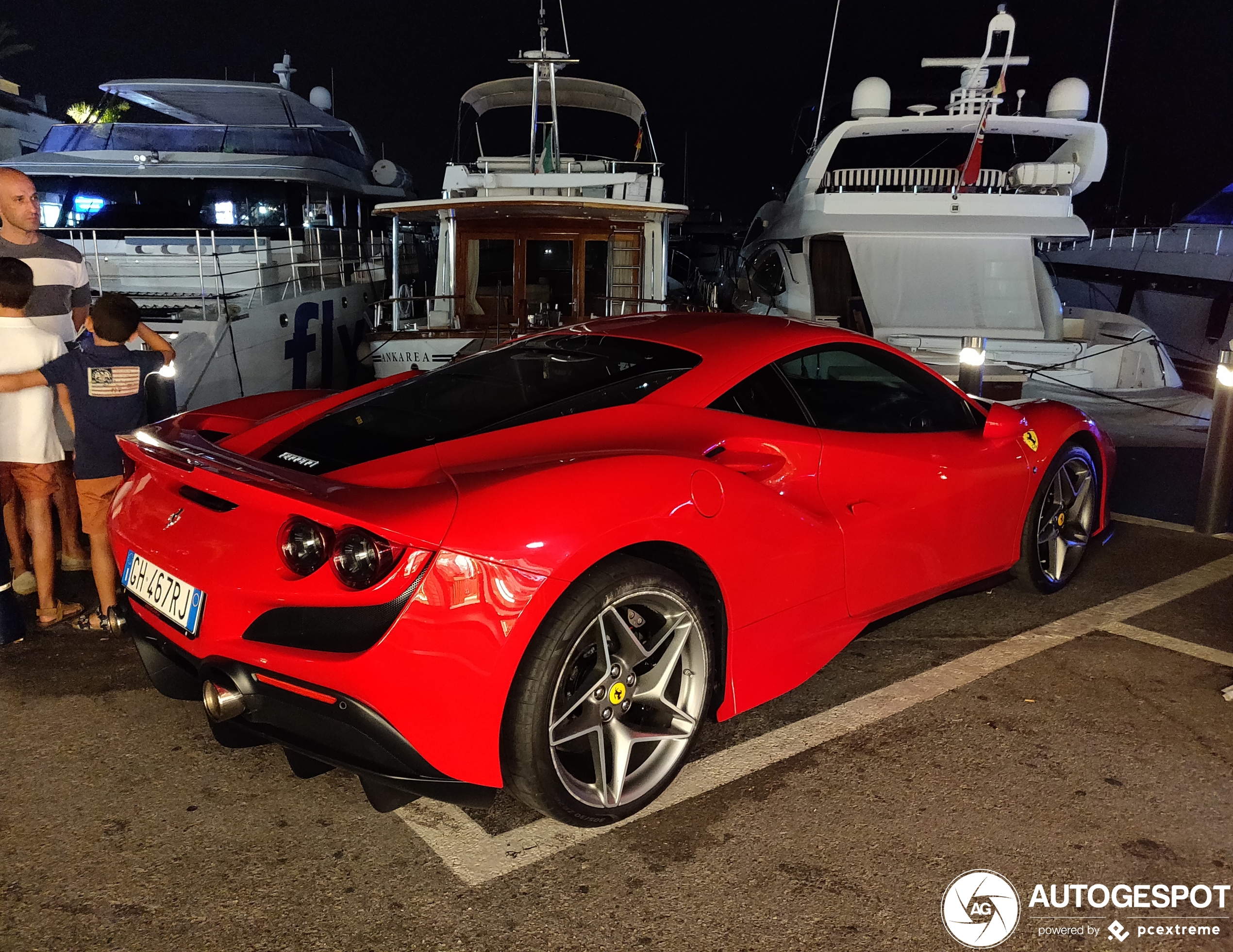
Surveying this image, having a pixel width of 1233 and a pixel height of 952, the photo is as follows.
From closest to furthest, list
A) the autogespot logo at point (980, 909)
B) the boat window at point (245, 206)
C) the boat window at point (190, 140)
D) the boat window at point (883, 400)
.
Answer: the autogespot logo at point (980, 909), the boat window at point (883, 400), the boat window at point (245, 206), the boat window at point (190, 140)

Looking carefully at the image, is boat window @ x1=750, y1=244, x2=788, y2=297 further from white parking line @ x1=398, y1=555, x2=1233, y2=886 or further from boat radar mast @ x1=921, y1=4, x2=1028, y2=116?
white parking line @ x1=398, y1=555, x2=1233, y2=886

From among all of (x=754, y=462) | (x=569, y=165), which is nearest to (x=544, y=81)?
(x=569, y=165)

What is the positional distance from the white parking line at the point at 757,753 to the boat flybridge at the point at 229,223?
522 centimetres

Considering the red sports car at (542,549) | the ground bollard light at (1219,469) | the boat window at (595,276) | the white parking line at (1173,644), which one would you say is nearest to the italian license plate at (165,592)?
the red sports car at (542,549)

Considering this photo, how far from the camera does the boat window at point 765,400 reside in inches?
113

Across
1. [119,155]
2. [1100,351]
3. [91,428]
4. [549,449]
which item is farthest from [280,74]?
[549,449]

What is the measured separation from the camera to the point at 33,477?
12.2ft

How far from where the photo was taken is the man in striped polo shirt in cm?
409

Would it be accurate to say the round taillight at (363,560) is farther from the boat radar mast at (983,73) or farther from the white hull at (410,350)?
the boat radar mast at (983,73)

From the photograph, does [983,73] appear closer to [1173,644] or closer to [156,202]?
[156,202]

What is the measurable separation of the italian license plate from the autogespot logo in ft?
6.40

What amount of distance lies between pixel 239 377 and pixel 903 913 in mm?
7016

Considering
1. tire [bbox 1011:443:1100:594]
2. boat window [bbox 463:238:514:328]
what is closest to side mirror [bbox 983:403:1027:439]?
tire [bbox 1011:443:1100:594]

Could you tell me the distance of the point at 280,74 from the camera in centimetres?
1952
